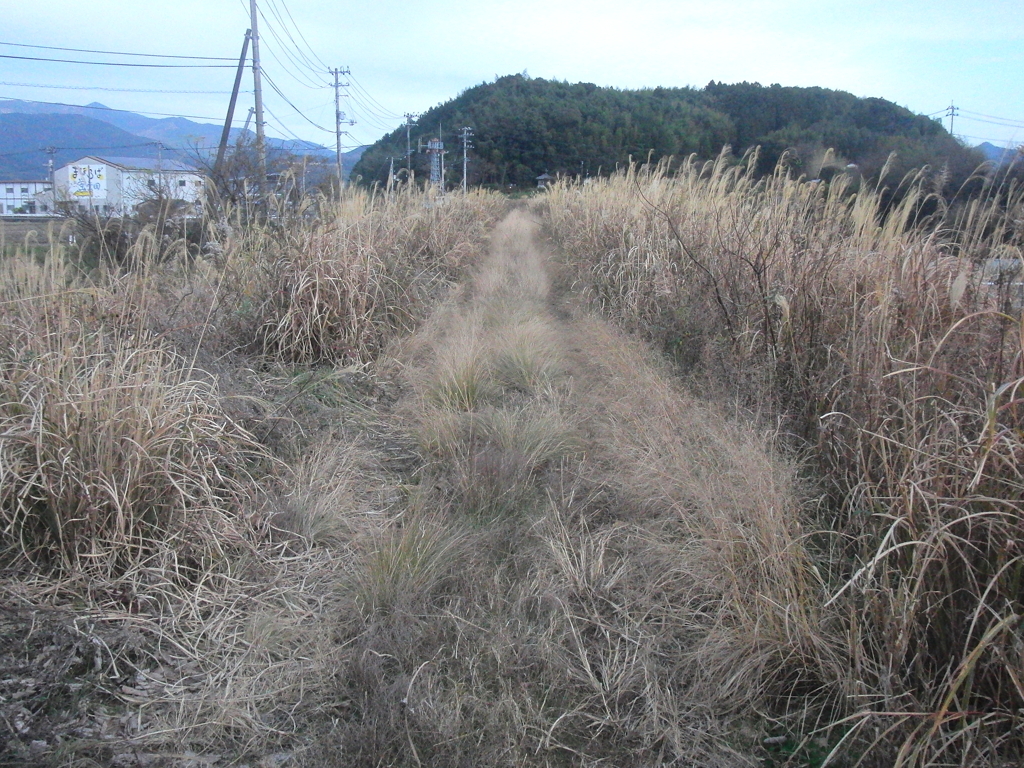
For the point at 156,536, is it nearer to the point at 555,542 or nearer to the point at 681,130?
the point at 555,542

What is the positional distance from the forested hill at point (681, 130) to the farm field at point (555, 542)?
1.22 metres

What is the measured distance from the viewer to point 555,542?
2.77 metres

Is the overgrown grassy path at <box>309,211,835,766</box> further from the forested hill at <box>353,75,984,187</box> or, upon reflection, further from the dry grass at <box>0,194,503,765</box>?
the forested hill at <box>353,75,984,187</box>

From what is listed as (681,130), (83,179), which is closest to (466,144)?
(83,179)

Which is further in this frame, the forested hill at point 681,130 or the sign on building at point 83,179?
the sign on building at point 83,179

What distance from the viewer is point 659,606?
2.42m

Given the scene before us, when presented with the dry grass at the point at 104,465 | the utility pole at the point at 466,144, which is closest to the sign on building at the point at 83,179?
the dry grass at the point at 104,465

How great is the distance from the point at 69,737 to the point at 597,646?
61.2 inches

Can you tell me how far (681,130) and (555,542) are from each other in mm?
9782

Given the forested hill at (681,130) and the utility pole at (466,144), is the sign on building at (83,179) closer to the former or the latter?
the forested hill at (681,130)

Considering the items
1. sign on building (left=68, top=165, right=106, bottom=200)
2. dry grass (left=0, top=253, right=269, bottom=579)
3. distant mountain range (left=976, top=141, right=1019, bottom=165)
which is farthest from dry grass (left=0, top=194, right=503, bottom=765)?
sign on building (left=68, top=165, right=106, bottom=200)

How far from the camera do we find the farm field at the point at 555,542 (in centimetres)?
186

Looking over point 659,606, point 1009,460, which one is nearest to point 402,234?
point 659,606

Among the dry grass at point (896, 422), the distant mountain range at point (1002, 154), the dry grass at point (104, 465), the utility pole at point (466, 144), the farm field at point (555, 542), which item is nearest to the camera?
the dry grass at point (896, 422)
